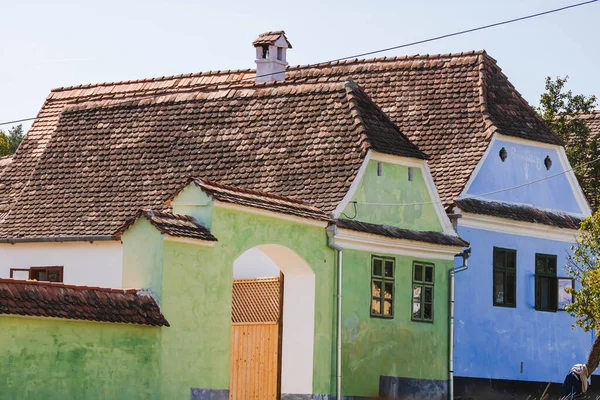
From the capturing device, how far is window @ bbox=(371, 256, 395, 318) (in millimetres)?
28766

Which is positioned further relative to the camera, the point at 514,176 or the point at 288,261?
the point at 514,176

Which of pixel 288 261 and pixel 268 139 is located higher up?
pixel 268 139

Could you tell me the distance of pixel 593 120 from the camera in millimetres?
41375

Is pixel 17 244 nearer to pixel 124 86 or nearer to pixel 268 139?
pixel 268 139

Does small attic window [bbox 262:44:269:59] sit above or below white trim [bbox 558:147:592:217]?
above

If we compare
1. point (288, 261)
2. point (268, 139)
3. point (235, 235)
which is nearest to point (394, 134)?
point (268, 139)

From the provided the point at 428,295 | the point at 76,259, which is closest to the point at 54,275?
the point at 76,259

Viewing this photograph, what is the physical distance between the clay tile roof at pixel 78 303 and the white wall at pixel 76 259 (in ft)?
25.8

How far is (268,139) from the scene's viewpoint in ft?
102

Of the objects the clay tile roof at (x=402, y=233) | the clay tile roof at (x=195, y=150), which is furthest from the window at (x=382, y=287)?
the clay tile roof at (x=195, y=150)

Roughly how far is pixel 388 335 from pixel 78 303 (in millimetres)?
9098

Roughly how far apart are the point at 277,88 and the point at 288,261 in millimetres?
6385

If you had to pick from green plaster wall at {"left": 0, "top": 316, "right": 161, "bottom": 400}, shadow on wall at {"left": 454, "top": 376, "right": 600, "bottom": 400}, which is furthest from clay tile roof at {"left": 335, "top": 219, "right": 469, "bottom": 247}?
green plaster wall at {"left": 0, "top": 316, "right": 161, "bottom": 400}

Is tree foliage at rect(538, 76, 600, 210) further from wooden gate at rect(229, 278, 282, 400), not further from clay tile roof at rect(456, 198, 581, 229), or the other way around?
wooden gate at rect(229, 278, 282, 400)
